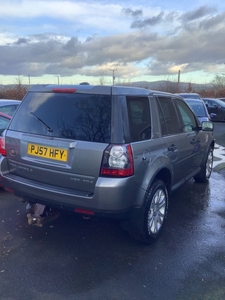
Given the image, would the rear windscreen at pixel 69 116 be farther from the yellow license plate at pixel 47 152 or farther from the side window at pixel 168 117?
the side window at pixel 168 117

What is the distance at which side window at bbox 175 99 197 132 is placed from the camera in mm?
4655

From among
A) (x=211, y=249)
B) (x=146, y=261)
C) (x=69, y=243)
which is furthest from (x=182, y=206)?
(x=69, y=243)

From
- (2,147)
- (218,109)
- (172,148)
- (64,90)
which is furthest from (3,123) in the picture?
(218,109)

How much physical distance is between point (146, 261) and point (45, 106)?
2.06 meters

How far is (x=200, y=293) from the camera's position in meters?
2.74

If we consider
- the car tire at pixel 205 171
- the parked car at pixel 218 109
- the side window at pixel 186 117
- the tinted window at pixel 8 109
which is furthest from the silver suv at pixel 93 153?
the parked car at pixel 218 109

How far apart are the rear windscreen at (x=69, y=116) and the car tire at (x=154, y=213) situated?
97 centimetres

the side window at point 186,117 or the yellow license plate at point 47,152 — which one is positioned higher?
the side window at point 186,117

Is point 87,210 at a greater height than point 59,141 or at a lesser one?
lesser

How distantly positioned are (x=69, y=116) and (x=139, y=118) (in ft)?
2.56

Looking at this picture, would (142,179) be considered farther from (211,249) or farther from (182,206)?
(182,206)

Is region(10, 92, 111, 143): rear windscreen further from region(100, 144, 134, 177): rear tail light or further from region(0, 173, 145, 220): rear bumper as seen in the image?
region(0, 173, 145, 220): rear bumper

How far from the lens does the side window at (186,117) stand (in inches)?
183

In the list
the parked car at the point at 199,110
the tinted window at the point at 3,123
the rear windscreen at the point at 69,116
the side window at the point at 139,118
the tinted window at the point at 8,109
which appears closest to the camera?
the rear windscreen at the point at 69,116
